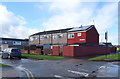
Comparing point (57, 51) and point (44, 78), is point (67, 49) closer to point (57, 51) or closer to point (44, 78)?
point (57, 51)

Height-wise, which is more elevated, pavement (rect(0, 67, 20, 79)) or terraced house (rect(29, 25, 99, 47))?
terraced house (rect(29, 25, 99, 47))

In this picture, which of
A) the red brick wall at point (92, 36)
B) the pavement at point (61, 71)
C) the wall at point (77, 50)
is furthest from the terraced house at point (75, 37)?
the pavement at point (61, 71)

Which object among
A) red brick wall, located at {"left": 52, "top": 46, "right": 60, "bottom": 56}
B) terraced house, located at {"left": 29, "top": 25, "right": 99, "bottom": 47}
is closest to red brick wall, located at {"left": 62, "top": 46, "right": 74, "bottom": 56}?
red brick wall, located at {"left": 52, "top": 46, "right": 60, "bottom": 56}

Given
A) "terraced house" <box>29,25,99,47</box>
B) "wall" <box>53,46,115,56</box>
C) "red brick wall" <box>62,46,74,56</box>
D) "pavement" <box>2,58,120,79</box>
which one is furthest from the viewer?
"terraced house" <box>29,25,99,47</box>

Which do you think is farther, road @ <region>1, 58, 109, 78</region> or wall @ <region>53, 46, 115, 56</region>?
wall @ <region>53, 46, 115, 56</region>

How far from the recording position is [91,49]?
31250 mm

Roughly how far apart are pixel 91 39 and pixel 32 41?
26.1m

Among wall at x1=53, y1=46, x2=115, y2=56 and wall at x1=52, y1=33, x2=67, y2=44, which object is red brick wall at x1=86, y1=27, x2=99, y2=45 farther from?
wall at x1=52, y1=33, x2=67, y2=44

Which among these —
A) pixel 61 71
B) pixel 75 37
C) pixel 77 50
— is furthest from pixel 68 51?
pixel 61 71

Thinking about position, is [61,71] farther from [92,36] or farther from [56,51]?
[92,36]

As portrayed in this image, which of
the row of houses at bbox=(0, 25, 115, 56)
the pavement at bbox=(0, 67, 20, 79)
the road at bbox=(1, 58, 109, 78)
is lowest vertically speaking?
the road at bbox=(1, 58, 109, 78)

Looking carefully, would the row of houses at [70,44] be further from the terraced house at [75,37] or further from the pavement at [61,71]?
the pavement at [61,71]

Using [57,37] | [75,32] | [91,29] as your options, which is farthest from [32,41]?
[91,29]

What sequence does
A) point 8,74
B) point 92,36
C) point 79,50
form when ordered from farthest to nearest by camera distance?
point 92,36, point 79,50, point 8,74
